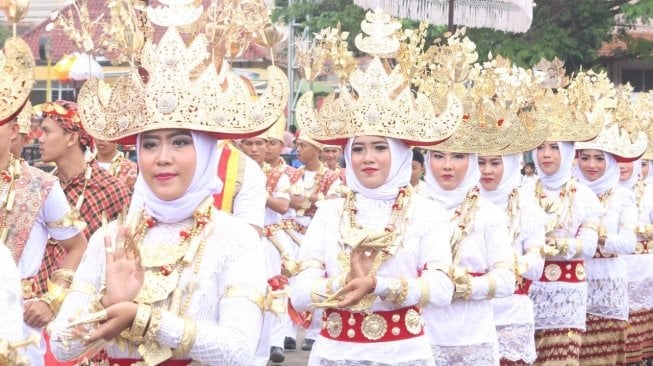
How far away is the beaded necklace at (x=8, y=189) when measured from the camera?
22.0ft

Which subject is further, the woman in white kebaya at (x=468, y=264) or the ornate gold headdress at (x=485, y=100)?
the ornate gold headdress at (x=485, y=100)

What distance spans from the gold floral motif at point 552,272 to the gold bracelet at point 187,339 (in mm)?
6229

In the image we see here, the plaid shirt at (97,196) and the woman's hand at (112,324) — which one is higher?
the plaid shirt at (97,196)

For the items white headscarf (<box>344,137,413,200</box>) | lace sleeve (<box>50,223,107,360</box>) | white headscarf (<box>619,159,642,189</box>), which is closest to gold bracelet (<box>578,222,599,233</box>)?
white headscarf (<box>619,159,642,189</box>)

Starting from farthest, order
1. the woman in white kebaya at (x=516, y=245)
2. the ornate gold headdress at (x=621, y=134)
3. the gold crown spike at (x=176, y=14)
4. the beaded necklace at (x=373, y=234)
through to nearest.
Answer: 1. the ornate gold headdress at (x=621, y=134)
2. the woman in white kebaya at (x=516, y=245)
3. the beaded necklace at (x=373, y=234)
4. the gold crown spike at (x=176, y=14)

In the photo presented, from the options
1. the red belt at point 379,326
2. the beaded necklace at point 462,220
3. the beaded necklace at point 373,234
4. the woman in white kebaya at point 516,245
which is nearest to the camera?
the beaded necklace at point 373,234

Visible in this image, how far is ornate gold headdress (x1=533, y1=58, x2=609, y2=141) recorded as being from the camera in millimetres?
11266

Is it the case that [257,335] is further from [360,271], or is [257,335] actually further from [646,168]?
[646,168]

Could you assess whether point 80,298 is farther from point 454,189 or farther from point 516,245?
point 516,245

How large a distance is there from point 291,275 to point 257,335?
179 centimetres

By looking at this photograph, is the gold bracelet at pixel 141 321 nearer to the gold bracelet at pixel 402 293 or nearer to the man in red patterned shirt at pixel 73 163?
the gold bracelet at pixel 402 293

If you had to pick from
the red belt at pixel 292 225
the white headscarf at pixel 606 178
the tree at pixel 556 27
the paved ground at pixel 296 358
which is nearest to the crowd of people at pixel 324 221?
the white headscarf at pixel 606 178

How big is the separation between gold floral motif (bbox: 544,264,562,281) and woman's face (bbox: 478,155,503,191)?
1569 mm

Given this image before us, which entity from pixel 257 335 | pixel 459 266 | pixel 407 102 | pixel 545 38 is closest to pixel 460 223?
pixel 459 266
